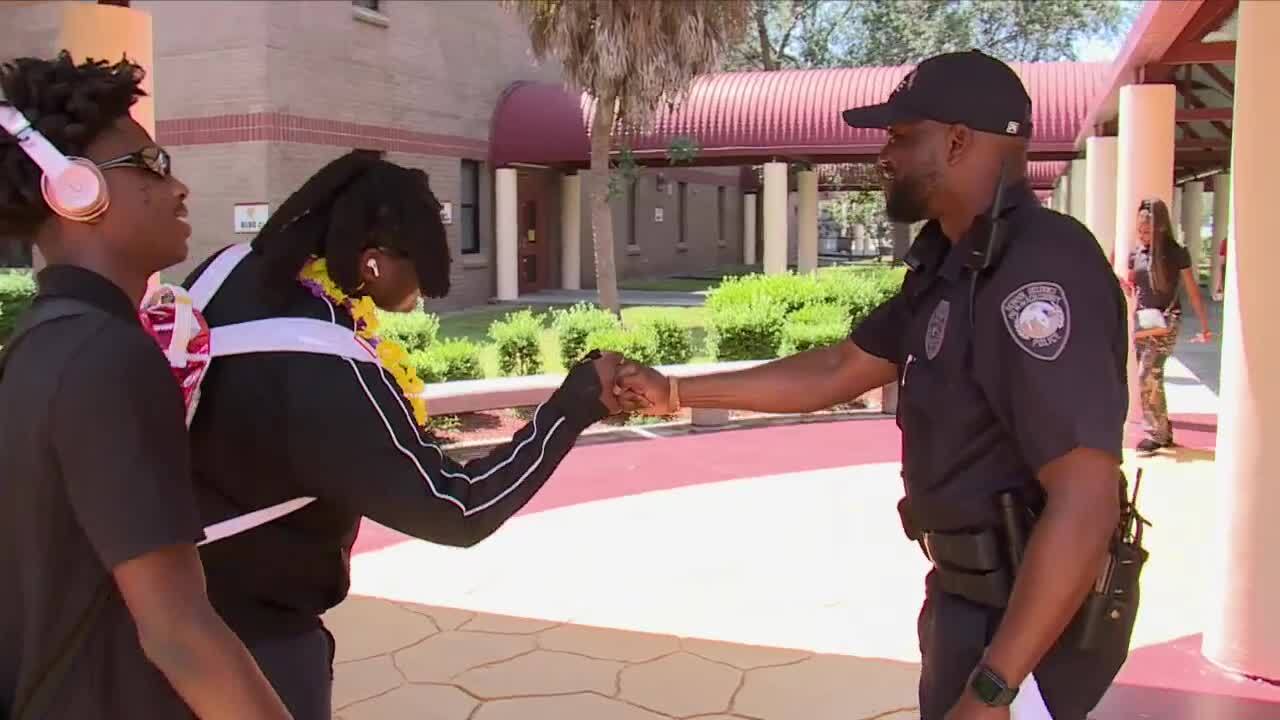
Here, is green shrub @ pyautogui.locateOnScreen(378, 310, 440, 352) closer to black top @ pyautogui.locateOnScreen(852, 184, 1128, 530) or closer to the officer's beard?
the officer's beard

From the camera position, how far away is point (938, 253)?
254 centimetres

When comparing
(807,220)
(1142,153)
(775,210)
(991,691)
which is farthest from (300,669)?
(807,220)

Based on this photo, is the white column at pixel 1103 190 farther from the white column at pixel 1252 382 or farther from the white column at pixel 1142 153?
the white column at pixel 1252 382

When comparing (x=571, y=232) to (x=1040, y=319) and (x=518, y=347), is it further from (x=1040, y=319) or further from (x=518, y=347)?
(x=1040, y=319)

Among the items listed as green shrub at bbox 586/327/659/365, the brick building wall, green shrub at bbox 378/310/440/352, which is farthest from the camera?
the brick building wall

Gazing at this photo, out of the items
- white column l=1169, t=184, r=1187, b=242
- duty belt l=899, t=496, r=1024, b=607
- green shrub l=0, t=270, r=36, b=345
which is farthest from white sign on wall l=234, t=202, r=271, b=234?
white column l=1169, t=184, r=1187, b=242

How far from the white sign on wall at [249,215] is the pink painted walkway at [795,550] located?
10702 millimetres

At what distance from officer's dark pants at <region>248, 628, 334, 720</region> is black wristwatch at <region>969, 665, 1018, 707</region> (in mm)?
1265

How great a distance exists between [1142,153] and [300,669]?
896cm


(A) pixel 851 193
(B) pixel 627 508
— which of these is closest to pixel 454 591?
(B) pixel 627 508

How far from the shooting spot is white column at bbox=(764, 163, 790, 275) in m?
23.2

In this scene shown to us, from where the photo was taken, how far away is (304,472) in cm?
204

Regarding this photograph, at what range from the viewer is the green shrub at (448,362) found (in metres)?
10.7

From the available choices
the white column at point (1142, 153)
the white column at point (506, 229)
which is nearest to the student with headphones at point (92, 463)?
the white column at point (1142, 153)
